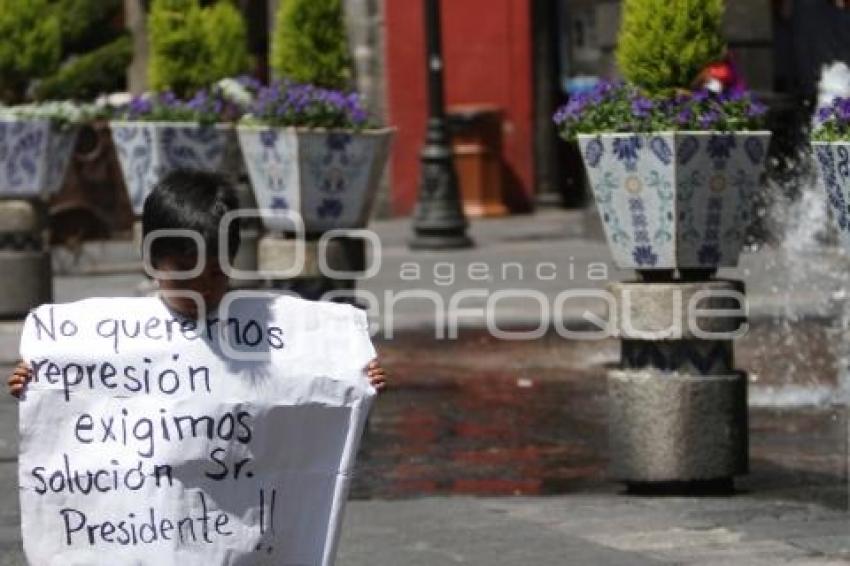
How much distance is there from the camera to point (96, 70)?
1030 inches

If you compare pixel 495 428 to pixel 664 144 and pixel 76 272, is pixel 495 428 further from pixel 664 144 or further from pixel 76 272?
pixel 76 272

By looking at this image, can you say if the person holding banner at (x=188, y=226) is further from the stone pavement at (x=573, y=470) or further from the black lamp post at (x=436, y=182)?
the black lamp post at (x=436, y=182)

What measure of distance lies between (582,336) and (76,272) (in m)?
6.75

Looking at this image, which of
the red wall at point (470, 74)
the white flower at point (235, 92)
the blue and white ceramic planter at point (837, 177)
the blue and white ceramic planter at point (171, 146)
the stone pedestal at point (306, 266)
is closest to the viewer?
the blue and white ceramic planter at point (837, 177)

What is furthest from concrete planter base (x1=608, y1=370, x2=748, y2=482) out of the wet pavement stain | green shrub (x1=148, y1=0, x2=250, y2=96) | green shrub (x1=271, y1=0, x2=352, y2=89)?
green shrub (x1=148, y1=0, x2=250, y2=96)

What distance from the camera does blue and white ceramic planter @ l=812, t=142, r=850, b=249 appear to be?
806cm

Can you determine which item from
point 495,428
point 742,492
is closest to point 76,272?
point 495,428

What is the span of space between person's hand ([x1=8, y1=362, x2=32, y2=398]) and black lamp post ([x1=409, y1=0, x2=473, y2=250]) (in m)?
17.9

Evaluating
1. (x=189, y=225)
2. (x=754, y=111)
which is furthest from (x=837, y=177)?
(x=189, y=225)

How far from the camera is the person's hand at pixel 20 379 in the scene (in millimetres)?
5387

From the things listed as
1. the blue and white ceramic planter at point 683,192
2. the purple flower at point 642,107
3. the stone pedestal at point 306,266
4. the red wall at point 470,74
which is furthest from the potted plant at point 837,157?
the red wall at point 470,74

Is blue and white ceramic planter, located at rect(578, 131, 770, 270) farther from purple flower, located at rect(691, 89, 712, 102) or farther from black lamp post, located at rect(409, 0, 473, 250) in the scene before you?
black lamp post, located at rect(409, 0, 473, 250)

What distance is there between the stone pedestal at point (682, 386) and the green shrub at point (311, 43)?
10.1ft

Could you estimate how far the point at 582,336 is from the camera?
15.7 meters
